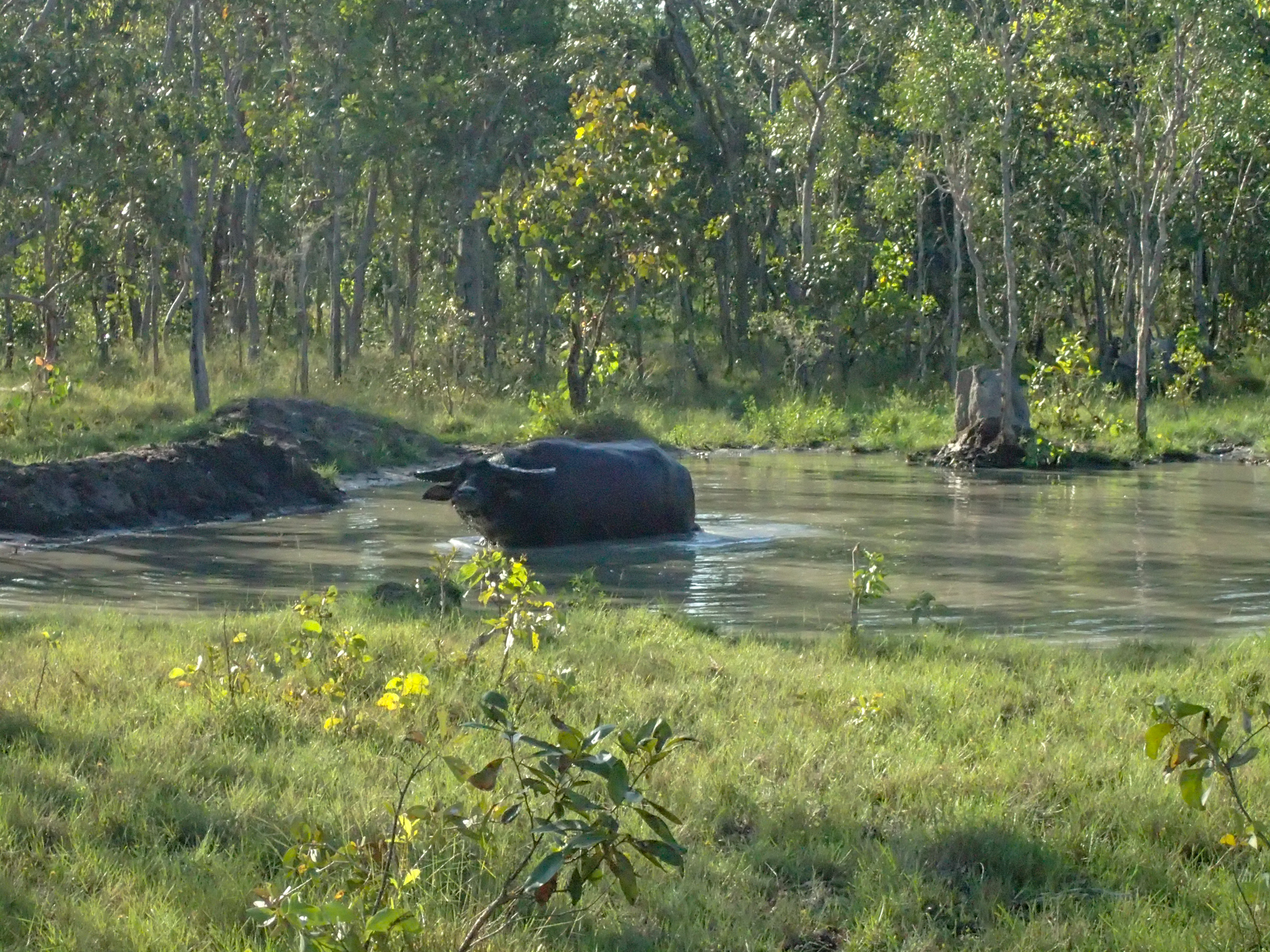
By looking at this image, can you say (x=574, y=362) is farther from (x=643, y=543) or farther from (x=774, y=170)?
(x=774, y=170)

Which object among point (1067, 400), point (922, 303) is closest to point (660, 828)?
point (1067, 400)

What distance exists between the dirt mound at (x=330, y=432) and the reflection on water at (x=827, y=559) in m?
1.47

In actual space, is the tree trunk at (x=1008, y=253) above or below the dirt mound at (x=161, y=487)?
above

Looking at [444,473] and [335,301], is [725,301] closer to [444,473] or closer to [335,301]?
[335,301]

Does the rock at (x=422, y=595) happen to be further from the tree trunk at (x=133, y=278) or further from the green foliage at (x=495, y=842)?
the tree trunk at (x=133, y=278)

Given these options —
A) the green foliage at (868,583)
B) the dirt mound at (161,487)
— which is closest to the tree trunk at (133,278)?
the dirt mound at (161,487)

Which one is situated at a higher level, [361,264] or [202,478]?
[361,264]

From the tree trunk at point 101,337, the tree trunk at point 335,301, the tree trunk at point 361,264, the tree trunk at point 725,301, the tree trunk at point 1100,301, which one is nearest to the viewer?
the tree trunk at point 335,301

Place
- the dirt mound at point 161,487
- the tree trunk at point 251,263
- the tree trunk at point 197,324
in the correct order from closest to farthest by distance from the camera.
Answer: the dirt mound at point 161,487 < the tree trunk at point 197,324 < the tree trunk at point 251,263

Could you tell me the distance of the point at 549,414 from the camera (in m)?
20.4

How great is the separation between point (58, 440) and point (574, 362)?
6.92 m

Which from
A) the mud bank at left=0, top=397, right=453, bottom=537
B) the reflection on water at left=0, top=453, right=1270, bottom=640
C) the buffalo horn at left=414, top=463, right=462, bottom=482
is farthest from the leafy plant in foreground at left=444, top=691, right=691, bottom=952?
the mud bank at left=0, top=397, right=453, bottom=537

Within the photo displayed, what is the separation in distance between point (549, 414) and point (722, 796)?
51.0 feet

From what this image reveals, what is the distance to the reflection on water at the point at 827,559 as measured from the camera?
31.6 feet
